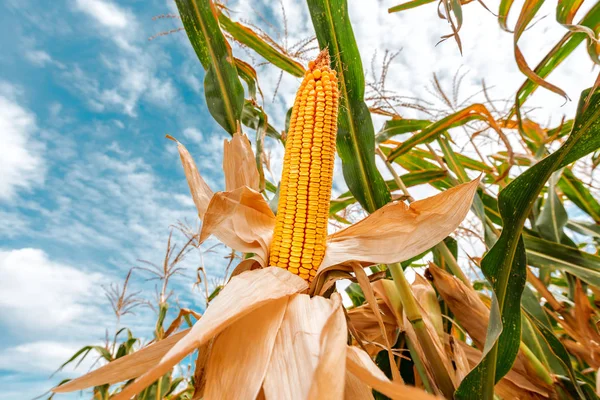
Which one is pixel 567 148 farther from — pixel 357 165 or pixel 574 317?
pixel 574 317

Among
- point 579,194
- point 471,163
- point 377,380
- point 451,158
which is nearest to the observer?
point 377,380

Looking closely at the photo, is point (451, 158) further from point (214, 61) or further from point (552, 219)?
point (214, 61)

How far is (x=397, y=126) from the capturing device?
1542 mm

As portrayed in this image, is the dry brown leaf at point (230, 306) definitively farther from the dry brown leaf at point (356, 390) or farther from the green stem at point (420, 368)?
the green stem at point (420, 368)

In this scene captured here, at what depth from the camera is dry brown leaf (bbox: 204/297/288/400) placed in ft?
2.06

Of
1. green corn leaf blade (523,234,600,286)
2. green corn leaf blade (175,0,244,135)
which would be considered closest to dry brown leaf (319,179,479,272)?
→ green corn leaf blade (175,0,244,135)

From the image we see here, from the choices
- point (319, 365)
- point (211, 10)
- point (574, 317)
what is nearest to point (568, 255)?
point (574, 317)

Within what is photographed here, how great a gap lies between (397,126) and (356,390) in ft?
3.61

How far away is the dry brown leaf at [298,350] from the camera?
1.93 feet

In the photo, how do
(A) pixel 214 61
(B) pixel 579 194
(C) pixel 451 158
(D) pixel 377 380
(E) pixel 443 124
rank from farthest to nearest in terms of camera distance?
1. (B) pixel 579 194
2. (C) pixel 451 158
3. (E) pixel 443 124
4. (A) pixel 214 61
5. (D) pixel 377 380

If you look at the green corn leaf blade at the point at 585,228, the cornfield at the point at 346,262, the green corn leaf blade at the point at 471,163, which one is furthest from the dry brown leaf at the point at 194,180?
the green corn leaf blade at the point at 585,228

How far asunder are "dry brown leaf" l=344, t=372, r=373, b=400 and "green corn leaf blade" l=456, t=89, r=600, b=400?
0.87 ft

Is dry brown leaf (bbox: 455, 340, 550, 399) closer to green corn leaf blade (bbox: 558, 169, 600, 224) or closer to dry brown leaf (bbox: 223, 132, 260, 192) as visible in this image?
dry brown leaf (bbox: 223, 132, 260, 192)

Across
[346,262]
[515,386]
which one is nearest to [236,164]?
[346,262]
